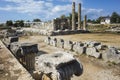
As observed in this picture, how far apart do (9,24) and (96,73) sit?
52.1m

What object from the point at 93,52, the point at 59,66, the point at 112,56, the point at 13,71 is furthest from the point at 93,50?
the point at 59,66

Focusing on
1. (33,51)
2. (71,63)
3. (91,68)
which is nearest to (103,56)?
(91,68)

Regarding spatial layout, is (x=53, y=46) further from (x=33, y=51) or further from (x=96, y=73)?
(x=33, y=51)

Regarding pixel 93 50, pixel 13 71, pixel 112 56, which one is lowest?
pixel 112 56

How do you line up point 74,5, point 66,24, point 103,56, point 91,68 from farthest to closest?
point 66,24, point 74,5, point 103,56, point 91,68

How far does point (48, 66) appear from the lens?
4270 mm

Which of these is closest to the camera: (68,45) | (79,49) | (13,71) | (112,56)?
(13,71)

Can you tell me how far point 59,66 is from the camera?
417cm

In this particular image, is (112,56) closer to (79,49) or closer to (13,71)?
(79,49)

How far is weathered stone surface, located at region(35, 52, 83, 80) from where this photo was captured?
4098 mm

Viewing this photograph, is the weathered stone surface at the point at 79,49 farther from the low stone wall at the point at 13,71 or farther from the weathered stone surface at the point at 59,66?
the weathered stone surface at the point at 59,66

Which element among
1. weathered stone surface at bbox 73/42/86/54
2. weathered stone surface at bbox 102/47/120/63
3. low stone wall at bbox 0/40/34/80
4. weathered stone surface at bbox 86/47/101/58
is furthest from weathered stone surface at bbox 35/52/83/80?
weathered stone surface at bbox 73/42/86/54

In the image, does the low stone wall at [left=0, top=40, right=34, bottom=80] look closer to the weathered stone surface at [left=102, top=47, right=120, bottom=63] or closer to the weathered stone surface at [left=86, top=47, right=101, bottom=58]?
the weathered stone surface at [left=102, top=47, right=120, bottom=63]

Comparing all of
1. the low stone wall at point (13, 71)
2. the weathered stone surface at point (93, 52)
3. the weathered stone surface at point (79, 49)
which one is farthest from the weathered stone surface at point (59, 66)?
the weathered stone surface at point (79, 49)
